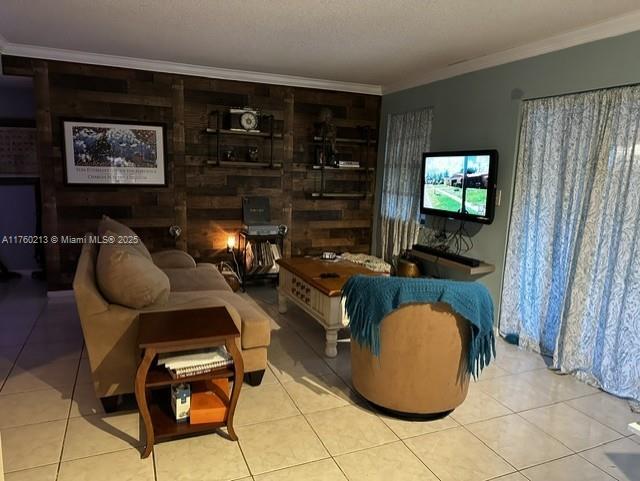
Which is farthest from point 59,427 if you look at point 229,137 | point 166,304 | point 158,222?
point 229,137

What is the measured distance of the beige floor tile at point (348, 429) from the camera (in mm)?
2283

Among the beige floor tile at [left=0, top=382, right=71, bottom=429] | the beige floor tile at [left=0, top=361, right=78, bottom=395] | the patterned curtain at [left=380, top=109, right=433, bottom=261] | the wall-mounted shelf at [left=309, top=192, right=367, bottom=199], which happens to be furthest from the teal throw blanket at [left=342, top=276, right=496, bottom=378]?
the wall-mounted shelf at [left=309, top=192, right=367, bottom=199]

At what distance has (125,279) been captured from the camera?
2340 millimetres

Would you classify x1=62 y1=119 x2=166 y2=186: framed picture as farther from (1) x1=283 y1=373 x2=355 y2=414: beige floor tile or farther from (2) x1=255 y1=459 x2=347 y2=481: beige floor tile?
(2) x1=255 y1=459 x2=347 y2=481: beige floor tile

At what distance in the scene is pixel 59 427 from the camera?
7.67 ft

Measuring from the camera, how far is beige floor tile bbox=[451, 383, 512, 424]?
8.44 ft

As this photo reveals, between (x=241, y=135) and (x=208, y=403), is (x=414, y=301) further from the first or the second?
(x=241, y=135)

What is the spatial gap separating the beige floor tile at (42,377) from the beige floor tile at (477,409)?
7.84 ft

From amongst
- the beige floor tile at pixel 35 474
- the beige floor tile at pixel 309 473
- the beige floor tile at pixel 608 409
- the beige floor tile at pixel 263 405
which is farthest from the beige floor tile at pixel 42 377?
the beige floor tile at pixel 608 409

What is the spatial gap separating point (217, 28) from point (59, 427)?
2.86 meters

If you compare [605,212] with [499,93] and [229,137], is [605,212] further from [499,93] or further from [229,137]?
[229,137]

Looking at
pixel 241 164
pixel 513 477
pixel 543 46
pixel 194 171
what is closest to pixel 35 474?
pixel 513 477

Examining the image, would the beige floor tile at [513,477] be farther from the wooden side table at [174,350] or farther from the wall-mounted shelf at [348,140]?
the wall-mounted shelf at [348,140]

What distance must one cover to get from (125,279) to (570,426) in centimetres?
260
